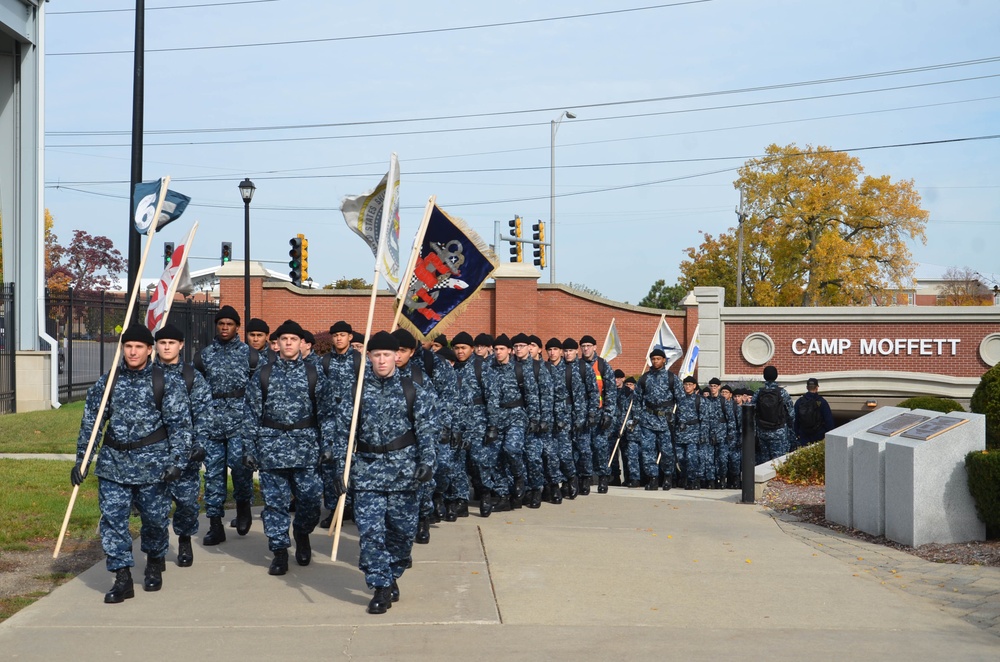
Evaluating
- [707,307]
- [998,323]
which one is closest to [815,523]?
[707,307]

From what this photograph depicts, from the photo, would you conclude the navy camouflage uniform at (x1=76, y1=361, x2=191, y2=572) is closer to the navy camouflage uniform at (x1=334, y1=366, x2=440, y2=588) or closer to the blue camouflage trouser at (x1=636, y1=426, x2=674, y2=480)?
the navy camouflage uniform at (x1=334, y1=366, x2=440, y2=588)

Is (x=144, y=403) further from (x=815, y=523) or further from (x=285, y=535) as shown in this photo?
(x=815, y=523)

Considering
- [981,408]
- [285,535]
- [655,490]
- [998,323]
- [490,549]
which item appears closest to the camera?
[285,535]

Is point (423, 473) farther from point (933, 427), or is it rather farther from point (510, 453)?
point (933, 427)

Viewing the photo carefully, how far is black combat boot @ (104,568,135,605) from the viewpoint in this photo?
703cm

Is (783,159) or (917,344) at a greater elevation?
(783,159)

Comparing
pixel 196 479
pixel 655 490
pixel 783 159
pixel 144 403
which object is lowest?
pixel 655 490

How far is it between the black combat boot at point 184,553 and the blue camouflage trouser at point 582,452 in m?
5.82

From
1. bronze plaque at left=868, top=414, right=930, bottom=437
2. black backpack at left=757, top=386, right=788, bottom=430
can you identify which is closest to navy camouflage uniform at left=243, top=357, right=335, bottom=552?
bronze plaque at left=868, top=414, right=930, bottom=437

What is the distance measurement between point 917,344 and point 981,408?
18189 mm

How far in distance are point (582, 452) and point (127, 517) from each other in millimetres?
7087

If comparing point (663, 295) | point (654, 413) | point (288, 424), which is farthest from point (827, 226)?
point (288, 424)

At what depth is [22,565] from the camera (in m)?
8.42

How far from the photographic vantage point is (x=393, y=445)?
278 inches
